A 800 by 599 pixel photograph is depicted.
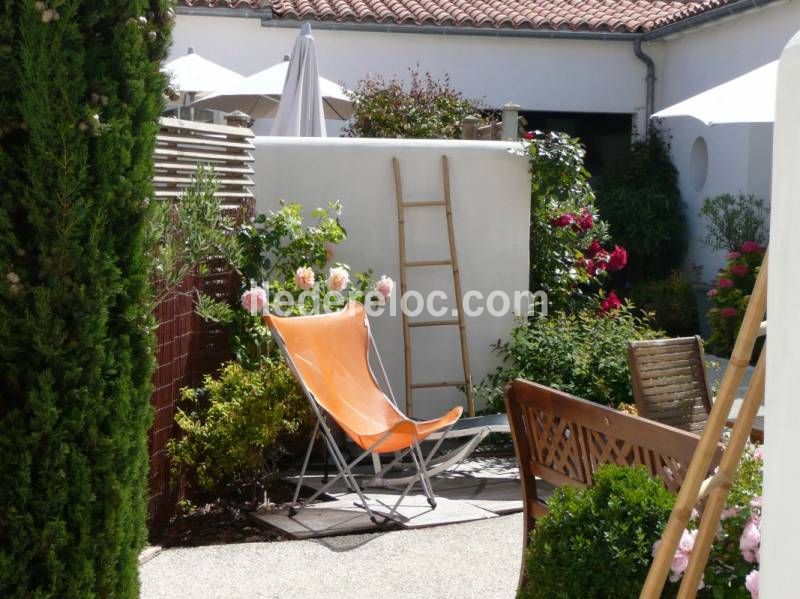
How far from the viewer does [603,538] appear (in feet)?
9.55

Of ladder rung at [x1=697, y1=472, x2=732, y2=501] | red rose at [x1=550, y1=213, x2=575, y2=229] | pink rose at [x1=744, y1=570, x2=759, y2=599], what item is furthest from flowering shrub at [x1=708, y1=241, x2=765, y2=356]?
ladder rung at [x1=697, y1=472, x2=732, y2=501]

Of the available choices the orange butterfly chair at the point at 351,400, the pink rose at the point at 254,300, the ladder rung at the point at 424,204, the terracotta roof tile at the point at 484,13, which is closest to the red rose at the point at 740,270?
the terracotta roof tile at the point at 484,13

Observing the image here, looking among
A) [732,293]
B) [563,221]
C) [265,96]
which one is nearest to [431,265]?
[563,221]

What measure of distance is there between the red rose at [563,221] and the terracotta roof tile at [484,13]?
6.05 metres

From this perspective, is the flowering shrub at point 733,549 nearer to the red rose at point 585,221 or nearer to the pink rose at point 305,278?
the pink rose at point 305,278

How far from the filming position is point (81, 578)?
305cm

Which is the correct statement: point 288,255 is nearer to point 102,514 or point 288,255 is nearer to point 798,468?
point 102,514

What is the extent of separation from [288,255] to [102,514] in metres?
3.91

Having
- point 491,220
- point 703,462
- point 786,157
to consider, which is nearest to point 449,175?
point 491,220

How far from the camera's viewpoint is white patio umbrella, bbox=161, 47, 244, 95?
1084 centimetres

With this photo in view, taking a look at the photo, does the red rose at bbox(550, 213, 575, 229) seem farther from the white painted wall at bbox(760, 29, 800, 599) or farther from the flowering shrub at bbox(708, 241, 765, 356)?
the white painted wall at bbox(760, 29, 800, 599)

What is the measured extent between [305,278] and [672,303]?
736cm

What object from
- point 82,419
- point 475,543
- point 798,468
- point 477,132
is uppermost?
point 477,132

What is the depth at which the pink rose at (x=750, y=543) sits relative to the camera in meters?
2.62
